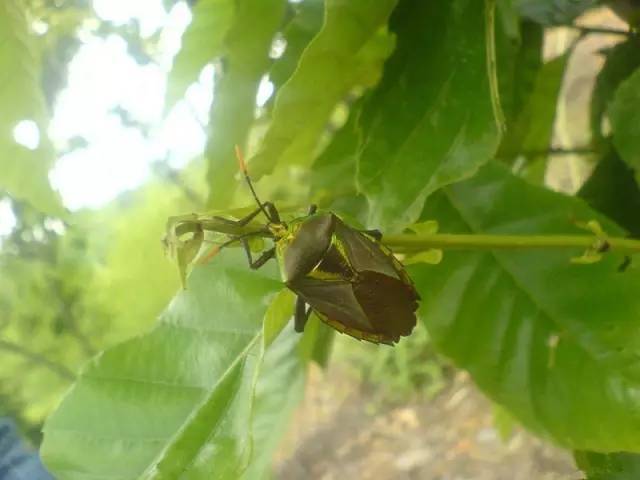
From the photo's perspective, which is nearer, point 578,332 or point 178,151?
point 578,332

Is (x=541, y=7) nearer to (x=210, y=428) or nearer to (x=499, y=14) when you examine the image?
(x=499, y=14)

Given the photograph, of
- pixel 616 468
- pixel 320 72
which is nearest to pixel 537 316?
pixel 616 468

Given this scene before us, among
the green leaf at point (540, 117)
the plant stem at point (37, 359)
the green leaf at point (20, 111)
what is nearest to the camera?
the green leaf at point (20, 111)

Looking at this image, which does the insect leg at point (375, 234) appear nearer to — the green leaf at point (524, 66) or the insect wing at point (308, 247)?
the insect wing at point (308, 247)

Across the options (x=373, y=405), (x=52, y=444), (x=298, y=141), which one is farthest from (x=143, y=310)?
(x=373, y=405)

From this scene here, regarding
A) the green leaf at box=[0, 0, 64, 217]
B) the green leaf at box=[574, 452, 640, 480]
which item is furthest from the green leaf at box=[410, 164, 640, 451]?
the green leaf at box=[0, 0, 64, 217]

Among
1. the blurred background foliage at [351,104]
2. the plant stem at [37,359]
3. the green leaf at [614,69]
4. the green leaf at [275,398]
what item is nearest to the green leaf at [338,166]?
the blurred background foliage at [351,104]
